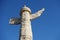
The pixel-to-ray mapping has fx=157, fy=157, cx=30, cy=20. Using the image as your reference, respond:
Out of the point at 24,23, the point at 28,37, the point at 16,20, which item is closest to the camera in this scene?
the point at 28,37

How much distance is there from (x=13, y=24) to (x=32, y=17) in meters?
1.23

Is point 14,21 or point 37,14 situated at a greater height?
point 37,14

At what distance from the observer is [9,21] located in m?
9.60

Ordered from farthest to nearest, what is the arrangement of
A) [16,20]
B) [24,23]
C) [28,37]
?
[16,20] → [24,23] → [28,37]

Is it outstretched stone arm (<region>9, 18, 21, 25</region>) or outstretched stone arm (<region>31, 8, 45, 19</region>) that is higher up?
outstretched stone arm (<region>31, 8, 45, 19</region>)

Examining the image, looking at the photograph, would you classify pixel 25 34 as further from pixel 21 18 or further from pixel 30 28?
pixel 21 18

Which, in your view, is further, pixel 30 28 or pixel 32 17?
pixel 32 17

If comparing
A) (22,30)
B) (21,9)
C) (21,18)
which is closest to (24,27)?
(22,30)

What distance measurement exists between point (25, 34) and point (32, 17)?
137cm

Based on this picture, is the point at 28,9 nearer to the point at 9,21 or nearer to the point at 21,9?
the point at 21,9

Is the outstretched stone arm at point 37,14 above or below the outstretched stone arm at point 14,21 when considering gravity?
above

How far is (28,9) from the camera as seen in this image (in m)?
9.45

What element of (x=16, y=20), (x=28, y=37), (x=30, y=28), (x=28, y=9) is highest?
(x=28, y=9)

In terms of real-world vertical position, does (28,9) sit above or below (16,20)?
above
